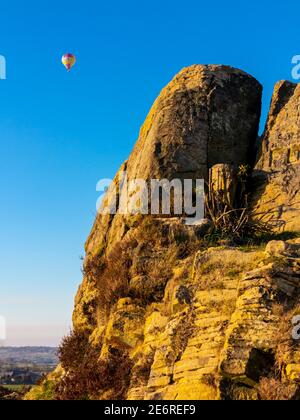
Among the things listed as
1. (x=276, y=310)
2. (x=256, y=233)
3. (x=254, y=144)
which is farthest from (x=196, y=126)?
(x=276, y=310)

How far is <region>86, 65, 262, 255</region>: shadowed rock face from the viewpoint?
2033 centimetres

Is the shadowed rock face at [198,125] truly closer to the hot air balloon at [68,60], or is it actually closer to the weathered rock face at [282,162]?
the weathered rock face at [282,162]

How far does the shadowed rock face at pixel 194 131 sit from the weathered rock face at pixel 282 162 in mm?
1093

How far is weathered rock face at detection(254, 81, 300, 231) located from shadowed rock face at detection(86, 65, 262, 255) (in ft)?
3.59

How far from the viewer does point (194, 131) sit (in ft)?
68.8

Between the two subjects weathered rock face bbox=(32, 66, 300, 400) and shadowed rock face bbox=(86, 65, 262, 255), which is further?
shadowed rock face bbox=(86, 65, 262, 255)

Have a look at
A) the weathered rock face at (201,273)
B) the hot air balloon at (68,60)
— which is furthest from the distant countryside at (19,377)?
the hot air balloon at (68,60)

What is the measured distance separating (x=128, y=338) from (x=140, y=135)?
32.4 feet

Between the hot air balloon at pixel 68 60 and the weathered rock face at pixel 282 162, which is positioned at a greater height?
the hot air balloon at pixel 68 60

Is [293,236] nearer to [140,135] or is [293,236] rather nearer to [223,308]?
[223,308]

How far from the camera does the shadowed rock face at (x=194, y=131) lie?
2033cm

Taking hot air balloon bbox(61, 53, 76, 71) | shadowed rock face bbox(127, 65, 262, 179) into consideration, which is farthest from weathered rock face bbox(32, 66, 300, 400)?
hot air balloon bbox(61, 53, 76, 71)

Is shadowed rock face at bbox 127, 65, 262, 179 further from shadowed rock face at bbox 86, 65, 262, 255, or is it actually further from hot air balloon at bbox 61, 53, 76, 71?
hot air balloon at bbox 61, 53, 76, 71

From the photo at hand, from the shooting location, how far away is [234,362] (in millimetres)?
11492
